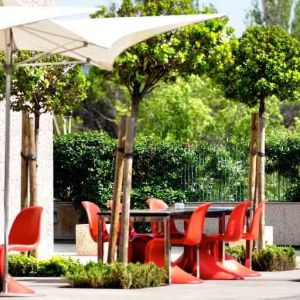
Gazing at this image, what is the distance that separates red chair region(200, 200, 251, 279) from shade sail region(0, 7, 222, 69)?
322 centimetres

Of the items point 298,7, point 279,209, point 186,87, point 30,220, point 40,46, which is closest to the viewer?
point 30,220

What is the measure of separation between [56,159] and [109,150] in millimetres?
1473

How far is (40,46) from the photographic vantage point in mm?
17031

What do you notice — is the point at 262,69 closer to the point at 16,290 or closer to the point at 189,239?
the point at 189,239

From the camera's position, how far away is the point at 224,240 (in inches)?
741

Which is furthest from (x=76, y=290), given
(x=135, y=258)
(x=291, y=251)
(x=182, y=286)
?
(x=291, y=251)

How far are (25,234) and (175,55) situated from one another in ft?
22.5

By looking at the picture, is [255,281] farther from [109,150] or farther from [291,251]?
[109,150]

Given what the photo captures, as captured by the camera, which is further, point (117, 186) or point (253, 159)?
point (253, 159)

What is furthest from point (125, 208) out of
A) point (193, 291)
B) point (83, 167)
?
point (83, 167)

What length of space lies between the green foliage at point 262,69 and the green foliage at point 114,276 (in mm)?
6630

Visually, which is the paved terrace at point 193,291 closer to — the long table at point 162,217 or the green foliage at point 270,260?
the long table at point 162,217

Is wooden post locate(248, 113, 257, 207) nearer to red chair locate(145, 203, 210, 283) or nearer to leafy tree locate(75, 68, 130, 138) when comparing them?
red chair locate(145, 203, 210, 283)

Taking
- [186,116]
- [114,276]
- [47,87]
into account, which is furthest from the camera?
[186,116]
